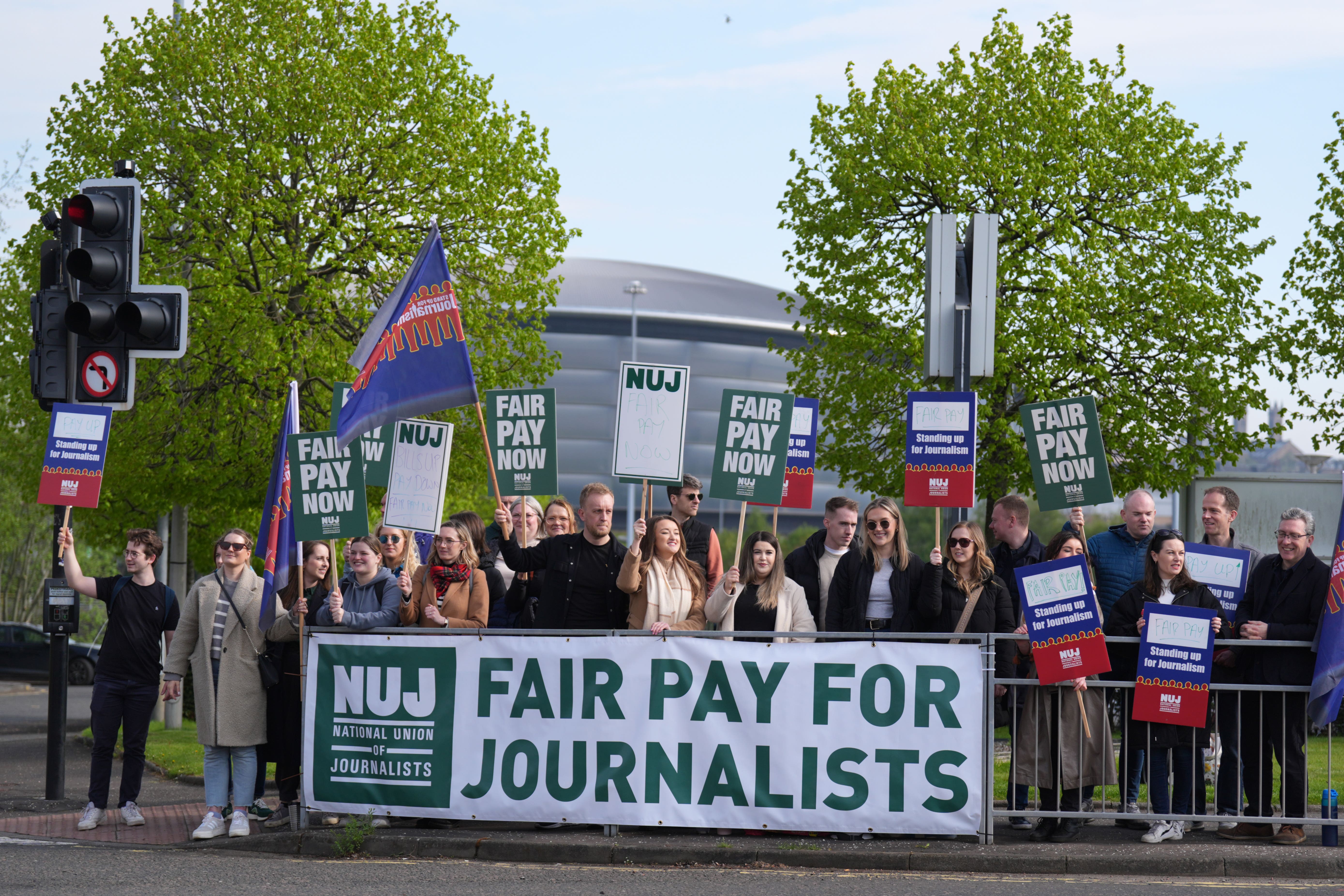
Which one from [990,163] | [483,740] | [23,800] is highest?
[990,163]

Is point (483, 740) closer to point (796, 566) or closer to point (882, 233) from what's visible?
point (796, 566)

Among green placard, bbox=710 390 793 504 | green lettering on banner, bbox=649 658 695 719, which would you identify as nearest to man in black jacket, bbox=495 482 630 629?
green lettering on banner, bbox=649 658 695 719

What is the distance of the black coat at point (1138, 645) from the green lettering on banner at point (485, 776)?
380 cm

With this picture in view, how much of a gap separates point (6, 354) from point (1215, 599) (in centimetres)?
1716

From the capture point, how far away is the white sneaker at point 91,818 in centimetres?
965

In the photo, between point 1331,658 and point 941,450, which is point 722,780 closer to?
point 941,450

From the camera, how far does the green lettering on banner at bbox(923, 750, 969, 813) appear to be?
8391 mm

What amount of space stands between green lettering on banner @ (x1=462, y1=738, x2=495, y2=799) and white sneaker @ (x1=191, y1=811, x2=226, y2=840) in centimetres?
168

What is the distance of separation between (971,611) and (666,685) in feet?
6.33

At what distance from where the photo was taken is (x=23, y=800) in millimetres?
11164

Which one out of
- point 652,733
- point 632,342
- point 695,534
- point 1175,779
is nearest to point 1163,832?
point 1175,779

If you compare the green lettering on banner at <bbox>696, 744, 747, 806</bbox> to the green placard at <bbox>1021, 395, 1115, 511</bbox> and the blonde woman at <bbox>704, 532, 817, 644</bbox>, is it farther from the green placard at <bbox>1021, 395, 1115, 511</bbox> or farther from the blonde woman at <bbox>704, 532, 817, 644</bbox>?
the green placard at <bbox>1021, 395, 1115, 511</bbox>

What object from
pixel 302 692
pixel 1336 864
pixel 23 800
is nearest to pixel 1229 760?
pixel 1336 864

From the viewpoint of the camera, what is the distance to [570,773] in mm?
8750
